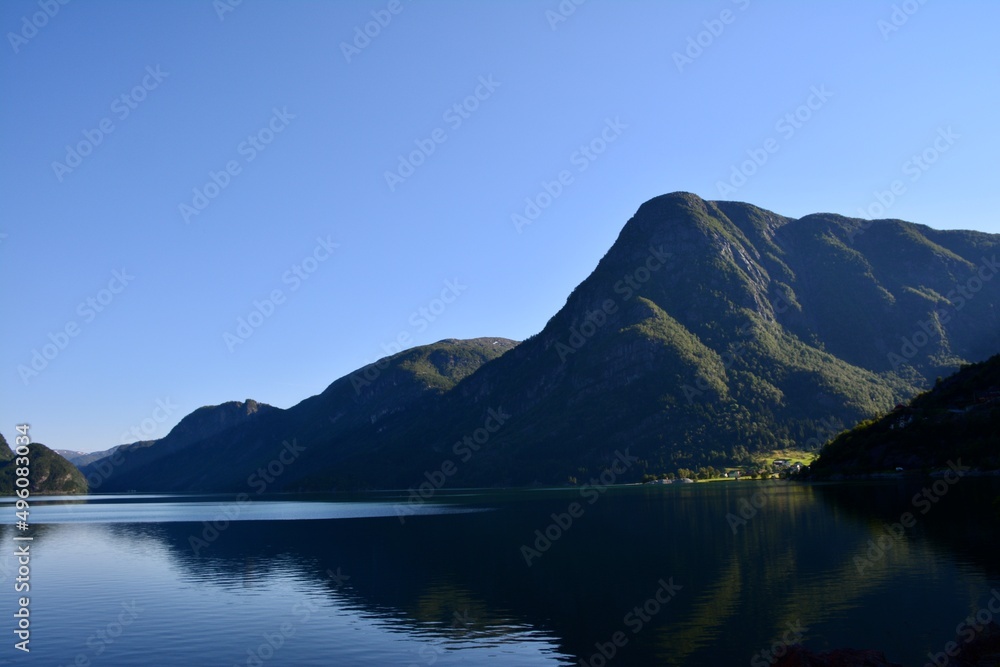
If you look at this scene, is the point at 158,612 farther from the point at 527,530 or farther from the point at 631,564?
the point at 527,530

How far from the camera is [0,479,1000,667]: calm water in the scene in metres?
46.9

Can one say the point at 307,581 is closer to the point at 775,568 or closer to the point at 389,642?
the point at 389,642

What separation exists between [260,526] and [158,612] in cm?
10330

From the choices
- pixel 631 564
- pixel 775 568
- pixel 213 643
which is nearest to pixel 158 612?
pixel 213 643

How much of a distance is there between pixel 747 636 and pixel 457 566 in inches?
1699

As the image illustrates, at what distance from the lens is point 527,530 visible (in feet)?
387

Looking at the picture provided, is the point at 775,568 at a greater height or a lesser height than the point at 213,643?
lesser

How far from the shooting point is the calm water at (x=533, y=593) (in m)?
46.9

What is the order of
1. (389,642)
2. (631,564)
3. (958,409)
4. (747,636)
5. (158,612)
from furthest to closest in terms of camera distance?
(958,409) < (631,564) < (158,612) < (389,642) < (747,636)

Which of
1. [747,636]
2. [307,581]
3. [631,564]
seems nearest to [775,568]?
[631,564]

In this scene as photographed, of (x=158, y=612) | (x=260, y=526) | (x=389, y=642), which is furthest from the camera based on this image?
(x=260, y=526)

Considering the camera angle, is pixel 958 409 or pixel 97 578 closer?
pixel 97 578

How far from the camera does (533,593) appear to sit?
64875 mm

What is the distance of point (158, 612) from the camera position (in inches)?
2490
